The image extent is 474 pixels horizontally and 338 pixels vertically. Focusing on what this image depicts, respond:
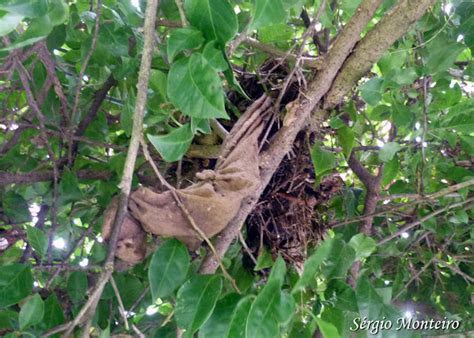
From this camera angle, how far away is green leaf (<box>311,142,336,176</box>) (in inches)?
39.4

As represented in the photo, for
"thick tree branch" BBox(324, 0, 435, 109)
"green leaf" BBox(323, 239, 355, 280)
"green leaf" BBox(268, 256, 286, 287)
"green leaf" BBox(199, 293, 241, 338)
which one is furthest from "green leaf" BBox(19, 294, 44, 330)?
"thick tree branch" BBox(324, 0, 435, 109)

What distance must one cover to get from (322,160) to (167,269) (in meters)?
0.34

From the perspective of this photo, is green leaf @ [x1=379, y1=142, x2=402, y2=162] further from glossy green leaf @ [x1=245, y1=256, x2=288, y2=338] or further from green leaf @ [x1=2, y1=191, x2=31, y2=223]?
green leaf @ [x1=2, y1=191, x2=31, y2=223]

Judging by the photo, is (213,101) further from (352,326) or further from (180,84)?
(352,326)

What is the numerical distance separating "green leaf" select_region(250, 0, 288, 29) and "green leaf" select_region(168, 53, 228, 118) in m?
0.08

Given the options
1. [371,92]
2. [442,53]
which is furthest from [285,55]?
[442,53]

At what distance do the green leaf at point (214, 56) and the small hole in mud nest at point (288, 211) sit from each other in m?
0.40

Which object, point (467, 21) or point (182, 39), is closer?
point (182, 39)

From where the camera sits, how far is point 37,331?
2.87 ft

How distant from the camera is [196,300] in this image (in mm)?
808

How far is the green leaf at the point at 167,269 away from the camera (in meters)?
0.82

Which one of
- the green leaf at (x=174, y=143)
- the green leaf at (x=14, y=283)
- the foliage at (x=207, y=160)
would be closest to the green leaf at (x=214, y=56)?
the foliage at (x=207, y=160)

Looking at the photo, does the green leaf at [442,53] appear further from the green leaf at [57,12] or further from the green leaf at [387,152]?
the green leaf at [57,12]

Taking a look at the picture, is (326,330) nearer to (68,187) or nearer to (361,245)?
(361,245)
